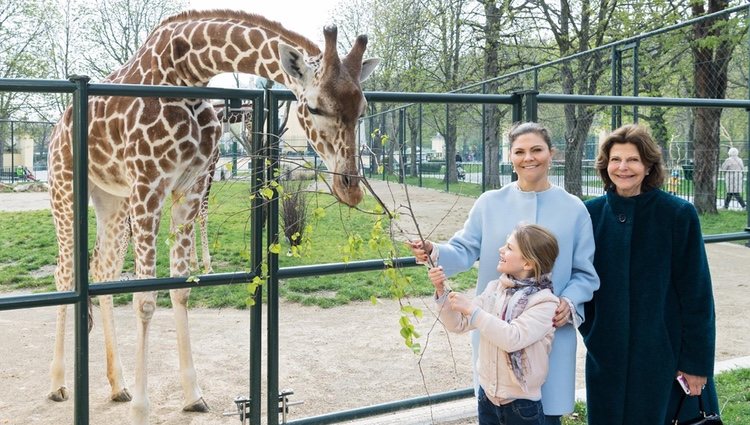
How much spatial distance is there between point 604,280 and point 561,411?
48 centimetres

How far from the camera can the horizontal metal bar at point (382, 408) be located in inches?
117

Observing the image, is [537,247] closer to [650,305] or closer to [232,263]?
[650,305]

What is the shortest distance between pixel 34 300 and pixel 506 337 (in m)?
1.51

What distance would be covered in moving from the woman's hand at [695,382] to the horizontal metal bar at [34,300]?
208 cm

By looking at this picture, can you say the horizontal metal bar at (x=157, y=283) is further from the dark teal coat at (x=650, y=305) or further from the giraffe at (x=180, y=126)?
the dark teal coat at (x=650, y=305)

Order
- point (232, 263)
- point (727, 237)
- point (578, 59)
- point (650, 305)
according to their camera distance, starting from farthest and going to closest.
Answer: point (578, 59) → point (232, 263) → point (727, 237) → point (650, 305)

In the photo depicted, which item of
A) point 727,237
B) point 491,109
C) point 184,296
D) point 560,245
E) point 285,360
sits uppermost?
point 491,109

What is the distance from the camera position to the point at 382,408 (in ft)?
10.1

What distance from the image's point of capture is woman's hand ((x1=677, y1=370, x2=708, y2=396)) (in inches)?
→ 92.4

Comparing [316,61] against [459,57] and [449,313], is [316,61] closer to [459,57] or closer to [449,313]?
[449,313]

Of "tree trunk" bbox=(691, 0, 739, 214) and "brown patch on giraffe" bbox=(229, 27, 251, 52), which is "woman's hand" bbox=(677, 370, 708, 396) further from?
"tree trunk" bbox=(691, 0, 739, 214)

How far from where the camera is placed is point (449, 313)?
2.07 m

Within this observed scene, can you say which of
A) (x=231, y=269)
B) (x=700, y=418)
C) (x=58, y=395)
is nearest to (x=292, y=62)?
(x=700, y=418)

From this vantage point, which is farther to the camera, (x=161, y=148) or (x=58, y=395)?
(x=58, y=395)
